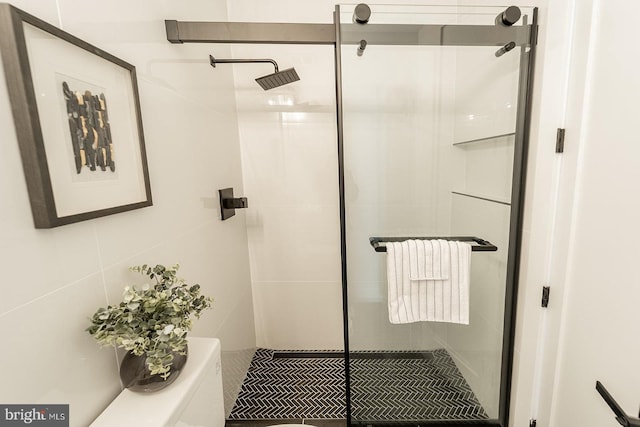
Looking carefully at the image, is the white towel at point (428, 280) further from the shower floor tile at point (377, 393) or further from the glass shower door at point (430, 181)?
the shower floor tile at point (377, 393)

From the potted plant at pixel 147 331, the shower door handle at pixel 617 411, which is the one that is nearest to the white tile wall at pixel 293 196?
the potted plant at pixel 147 331

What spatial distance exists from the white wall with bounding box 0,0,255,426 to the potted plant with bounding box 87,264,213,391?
8 centimetres

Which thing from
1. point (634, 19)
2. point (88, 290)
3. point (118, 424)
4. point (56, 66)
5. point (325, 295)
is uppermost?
point (634, 19)

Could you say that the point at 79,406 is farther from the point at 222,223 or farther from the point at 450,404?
the point at 450,404

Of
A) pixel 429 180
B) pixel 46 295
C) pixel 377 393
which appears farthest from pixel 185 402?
pixel 429 180

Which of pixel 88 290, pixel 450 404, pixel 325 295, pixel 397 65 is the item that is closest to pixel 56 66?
pixel 88 290

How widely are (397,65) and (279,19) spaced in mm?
944

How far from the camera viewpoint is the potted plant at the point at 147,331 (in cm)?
68

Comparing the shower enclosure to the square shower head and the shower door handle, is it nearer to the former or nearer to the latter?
the square shower head

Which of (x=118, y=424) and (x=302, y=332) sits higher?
(x=118, y=424)

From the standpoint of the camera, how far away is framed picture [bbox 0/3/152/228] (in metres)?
0.56

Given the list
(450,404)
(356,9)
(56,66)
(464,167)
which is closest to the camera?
(56,66)

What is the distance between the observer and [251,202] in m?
2.01

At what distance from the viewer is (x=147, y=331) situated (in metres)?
0.70
